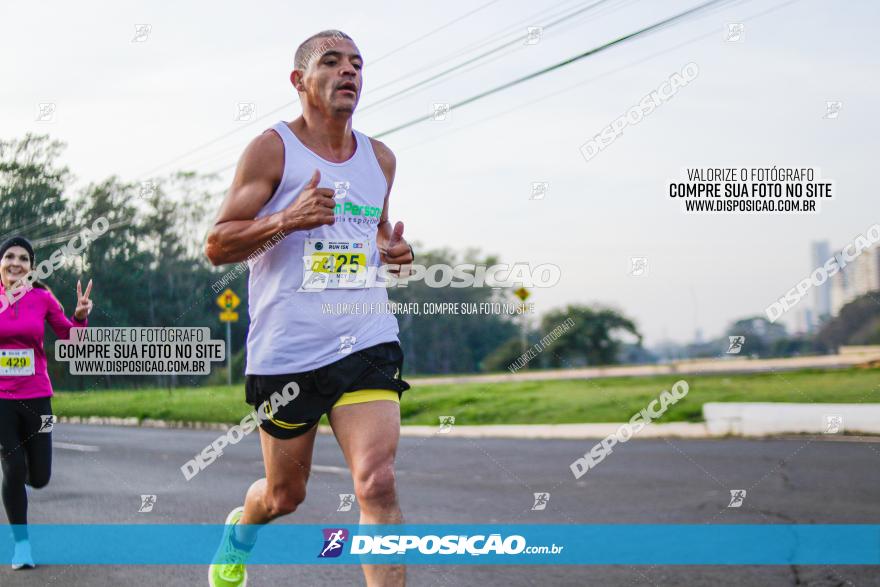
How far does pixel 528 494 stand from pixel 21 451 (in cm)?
391

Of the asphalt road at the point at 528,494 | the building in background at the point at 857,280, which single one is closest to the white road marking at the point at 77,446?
the asphalt road at the point at 528,494

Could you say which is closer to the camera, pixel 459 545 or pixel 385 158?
pixel 385 158

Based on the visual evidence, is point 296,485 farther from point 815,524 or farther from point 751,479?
point 751,479

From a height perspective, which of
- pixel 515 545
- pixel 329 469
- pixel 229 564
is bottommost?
pixel 329 469

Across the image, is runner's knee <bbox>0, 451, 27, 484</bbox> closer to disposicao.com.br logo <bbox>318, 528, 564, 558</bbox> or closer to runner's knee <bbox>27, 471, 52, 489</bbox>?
runner's knee <bbox>27, 471, 52, 489</bbox>

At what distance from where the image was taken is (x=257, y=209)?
330 centimetres

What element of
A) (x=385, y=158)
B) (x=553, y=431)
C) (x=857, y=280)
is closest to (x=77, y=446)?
(x=553, y=431)

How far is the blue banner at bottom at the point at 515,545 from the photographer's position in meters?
→ 4.92

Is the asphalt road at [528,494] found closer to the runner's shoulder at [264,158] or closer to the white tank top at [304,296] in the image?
the white tank top at [304,296]

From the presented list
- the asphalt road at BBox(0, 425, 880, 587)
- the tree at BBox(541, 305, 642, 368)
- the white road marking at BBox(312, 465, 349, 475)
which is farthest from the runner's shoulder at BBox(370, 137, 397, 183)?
the tree at BBox(541, 305, 642, 368)

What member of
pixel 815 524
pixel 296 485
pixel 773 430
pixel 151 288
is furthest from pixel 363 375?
pixel 151 288

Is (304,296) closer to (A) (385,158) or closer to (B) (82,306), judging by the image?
(A) (385,158)

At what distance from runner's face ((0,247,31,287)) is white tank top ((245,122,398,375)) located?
206 cm

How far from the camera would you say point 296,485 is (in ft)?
11.4
